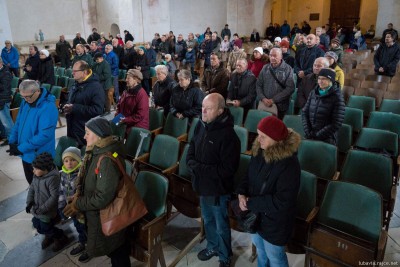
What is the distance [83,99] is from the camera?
13.7 ft

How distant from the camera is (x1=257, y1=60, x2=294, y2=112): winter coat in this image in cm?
467

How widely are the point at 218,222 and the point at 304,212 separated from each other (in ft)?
2.46

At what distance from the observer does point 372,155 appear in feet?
10.4

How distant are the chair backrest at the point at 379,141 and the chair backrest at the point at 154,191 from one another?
2455 mm

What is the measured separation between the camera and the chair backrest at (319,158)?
3.43 metres

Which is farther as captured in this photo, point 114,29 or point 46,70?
point 114,29

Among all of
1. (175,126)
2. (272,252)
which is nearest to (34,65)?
(175,126)

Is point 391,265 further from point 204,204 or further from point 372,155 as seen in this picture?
point 204,204

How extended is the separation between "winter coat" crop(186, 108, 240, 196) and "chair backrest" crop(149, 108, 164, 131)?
249cm

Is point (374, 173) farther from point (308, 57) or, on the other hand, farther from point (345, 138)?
point (308, 57)

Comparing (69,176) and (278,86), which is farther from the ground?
(278,86)

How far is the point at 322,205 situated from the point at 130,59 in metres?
7.82

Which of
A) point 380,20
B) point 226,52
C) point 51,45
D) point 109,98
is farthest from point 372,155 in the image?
point 51,45

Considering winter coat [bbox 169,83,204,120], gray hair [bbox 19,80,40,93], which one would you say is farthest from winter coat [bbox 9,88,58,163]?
winter coat [bbox 169,83,204,120]
